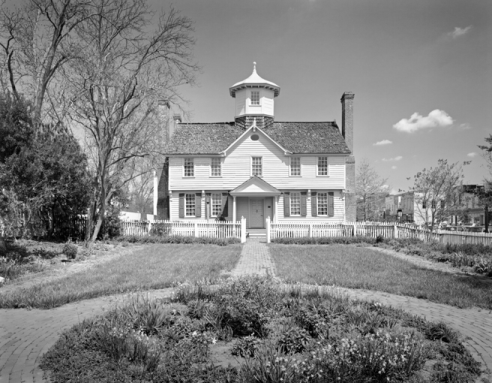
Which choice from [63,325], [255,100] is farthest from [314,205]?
[63,325]

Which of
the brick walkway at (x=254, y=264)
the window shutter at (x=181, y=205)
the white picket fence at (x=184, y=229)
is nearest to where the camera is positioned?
the brick walkway at (x=254, y=264)

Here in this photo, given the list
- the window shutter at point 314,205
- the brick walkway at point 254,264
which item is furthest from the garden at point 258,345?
the window shutter at point 314,205

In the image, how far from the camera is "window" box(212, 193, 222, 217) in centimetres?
2767

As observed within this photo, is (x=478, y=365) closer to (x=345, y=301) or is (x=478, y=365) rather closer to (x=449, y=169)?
(x=345, y=301)

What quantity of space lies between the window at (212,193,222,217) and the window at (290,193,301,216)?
5.49 metres

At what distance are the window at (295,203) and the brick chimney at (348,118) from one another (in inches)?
238

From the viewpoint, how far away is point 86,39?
1795 cm

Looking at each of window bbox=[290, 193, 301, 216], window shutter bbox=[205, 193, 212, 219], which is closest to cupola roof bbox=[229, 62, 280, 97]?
window bbox=[290, 193, 301, 216]

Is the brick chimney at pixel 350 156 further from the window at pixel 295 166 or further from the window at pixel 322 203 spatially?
the window at pixel 295 166

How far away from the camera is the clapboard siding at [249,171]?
2775cm

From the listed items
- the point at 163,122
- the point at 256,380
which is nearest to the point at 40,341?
the point at 256,380

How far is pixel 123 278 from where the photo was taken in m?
9.88

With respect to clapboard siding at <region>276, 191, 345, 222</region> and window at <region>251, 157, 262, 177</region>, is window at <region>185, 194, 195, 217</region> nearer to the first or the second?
window at <region>251, 157, 262, 177</region>

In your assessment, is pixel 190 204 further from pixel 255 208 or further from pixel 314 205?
pixel 314 205
